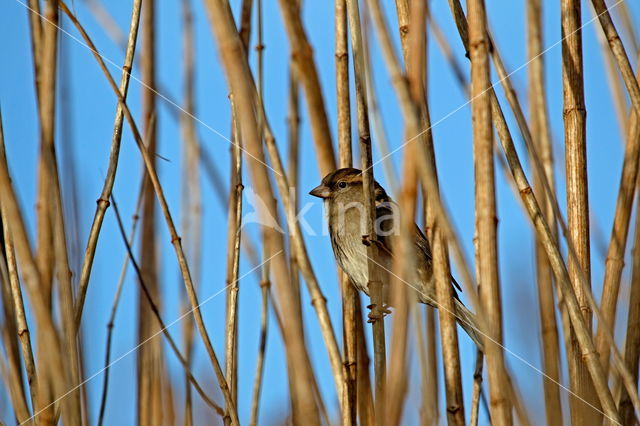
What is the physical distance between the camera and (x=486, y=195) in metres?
1.41

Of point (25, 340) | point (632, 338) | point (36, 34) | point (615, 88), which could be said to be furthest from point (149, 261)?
point (615, 88)

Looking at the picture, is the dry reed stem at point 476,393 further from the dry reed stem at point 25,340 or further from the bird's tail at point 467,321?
the dry reed stem at point 25,340

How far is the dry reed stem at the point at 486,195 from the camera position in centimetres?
140

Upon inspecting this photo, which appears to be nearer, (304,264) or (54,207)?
(54,207)

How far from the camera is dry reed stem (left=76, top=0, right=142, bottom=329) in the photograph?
1678mm

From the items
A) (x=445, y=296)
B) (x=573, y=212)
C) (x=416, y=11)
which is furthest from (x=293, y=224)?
(x=416, y=11)

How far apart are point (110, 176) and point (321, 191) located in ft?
3.10

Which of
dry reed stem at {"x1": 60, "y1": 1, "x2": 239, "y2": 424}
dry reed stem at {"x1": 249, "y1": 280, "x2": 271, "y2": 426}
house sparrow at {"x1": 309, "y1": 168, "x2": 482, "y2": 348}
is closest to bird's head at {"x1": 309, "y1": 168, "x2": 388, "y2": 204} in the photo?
house sparrow at {"x1": 309, "y1": 168, "x2": 482, "y2": 348}

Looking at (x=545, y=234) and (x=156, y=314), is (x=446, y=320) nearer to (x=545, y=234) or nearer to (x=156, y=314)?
(x=545, y=234)

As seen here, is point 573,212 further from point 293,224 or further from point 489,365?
point 293,224

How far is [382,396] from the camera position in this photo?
5.07 feet

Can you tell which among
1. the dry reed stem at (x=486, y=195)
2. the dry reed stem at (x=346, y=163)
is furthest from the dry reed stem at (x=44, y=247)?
the dry reed stem at (x=486, y=195)

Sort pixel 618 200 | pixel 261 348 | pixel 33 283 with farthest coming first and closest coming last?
pixel 261 348 → pixel 618 200 → pixel 33 283

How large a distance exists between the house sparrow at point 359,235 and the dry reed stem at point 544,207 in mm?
345
